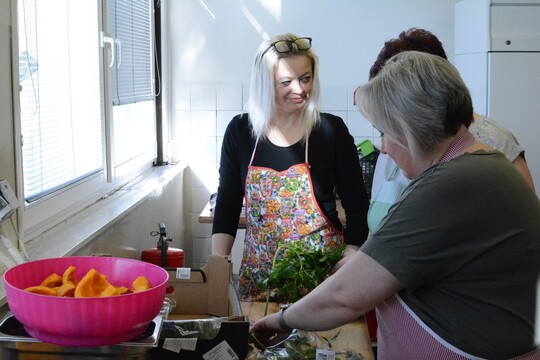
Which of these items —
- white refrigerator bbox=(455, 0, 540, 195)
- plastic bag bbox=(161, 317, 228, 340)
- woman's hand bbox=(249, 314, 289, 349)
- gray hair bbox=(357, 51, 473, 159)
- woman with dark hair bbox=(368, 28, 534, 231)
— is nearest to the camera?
gray hair bbox=(357, 51, 473, 159)

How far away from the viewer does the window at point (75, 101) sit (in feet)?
7.52

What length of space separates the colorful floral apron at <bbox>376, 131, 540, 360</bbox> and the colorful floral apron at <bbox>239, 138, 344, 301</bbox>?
98cm

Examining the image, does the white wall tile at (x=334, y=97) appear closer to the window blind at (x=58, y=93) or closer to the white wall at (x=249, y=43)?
the white wall at (x=249, y=43)

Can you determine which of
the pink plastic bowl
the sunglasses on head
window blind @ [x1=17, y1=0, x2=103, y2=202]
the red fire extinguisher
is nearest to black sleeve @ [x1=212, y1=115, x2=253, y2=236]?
the red fire extinguisher

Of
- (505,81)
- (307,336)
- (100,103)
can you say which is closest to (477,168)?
(307,336)

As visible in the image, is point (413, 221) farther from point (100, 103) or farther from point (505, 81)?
point (505, 81)

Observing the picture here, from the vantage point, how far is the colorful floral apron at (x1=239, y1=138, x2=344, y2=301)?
2697 millimetres

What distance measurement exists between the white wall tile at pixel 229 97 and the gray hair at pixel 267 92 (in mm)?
1677

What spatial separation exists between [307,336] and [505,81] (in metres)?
2.58

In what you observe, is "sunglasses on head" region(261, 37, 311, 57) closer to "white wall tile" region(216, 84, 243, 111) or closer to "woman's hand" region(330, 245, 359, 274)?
"woman's hand" region(330, 245, 359, 274)

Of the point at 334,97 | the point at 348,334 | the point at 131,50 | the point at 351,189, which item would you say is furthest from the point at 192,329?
the point at 334,97

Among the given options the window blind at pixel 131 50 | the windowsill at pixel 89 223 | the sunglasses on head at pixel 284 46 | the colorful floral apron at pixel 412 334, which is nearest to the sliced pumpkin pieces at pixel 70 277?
the windowsill at pixel 89 223

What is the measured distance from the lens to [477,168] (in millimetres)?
1496

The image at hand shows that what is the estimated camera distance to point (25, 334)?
4.45 feet
